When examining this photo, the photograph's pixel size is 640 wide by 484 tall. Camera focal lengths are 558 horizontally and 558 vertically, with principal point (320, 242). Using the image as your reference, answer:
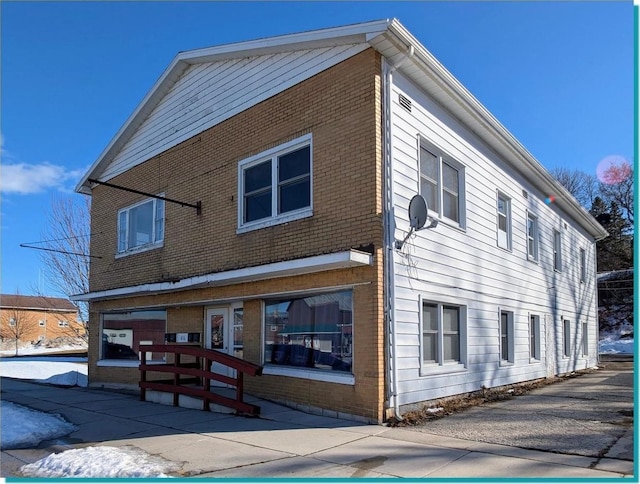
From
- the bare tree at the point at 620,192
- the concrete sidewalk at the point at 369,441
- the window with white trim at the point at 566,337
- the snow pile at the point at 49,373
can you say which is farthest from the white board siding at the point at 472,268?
the bare tree at the point at 620,192

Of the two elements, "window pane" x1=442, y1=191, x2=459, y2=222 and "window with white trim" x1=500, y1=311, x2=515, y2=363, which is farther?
"window with white trim" x1=500, y1=311, x2=515, y2=363

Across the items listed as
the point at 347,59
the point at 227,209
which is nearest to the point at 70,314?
the point at 227,209

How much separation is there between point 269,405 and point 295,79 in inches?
244

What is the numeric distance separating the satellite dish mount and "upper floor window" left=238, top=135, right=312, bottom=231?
189 cm

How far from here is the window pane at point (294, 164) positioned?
10.6 m

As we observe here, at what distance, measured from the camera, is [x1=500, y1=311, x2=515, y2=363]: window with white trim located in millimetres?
13805

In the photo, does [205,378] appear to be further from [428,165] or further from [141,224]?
[141,224]

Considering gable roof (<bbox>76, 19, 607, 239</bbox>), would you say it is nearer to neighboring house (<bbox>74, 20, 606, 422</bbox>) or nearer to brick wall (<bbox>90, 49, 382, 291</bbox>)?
neighboring house (<bbox>74, 20, 606, 422</bbox>)

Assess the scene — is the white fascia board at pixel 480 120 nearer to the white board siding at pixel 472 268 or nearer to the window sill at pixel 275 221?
the white board siding at pixel 472 268

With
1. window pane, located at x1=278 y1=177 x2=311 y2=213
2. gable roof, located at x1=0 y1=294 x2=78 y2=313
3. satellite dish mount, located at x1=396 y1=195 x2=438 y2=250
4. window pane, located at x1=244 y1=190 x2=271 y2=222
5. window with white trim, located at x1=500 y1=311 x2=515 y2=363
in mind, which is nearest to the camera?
satellite dish mount, located at x1=396 y1=195 x2=438 y2=250

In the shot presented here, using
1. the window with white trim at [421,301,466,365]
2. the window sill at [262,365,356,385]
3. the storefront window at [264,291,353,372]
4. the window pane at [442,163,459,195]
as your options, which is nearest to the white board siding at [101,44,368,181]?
the window pane at [442,163,459,195]

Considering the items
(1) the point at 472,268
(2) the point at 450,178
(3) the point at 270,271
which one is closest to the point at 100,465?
(3) the point at 270,271

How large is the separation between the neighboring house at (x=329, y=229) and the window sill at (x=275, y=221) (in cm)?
8

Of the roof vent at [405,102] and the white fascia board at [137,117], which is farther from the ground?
the white fascia board at [137,117]
